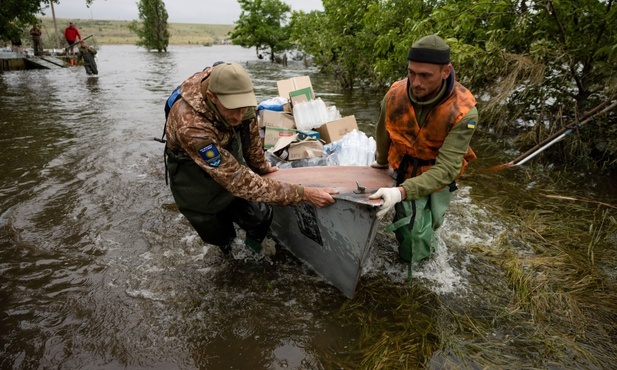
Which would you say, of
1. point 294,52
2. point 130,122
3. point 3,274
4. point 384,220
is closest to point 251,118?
point 384,220

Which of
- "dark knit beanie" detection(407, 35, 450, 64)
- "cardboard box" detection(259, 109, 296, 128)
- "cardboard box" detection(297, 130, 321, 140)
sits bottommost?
"cardboard box" detection(297, 130, 321, 140)

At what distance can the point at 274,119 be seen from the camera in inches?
196

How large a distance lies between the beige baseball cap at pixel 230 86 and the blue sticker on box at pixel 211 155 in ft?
0.92

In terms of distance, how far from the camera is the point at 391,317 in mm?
2754

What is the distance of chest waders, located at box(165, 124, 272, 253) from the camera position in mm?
2680

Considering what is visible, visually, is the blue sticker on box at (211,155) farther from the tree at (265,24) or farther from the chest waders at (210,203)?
the tree at (265,24)

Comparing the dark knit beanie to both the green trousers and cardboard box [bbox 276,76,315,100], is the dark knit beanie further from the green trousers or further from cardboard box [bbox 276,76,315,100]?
cardboard box [bbox 276,76,315,100]

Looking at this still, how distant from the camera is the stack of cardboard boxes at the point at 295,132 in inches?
168

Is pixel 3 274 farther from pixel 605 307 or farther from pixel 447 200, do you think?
pixel 605 307

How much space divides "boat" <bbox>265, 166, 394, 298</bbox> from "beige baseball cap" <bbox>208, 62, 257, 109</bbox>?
89cm

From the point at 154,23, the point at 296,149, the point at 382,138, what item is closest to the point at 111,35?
the point at 154,23

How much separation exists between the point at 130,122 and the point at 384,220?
679 centimetres

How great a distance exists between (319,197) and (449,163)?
0.91 metres

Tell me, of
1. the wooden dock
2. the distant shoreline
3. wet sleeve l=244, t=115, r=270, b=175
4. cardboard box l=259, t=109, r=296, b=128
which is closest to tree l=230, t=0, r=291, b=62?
the wooden dock
